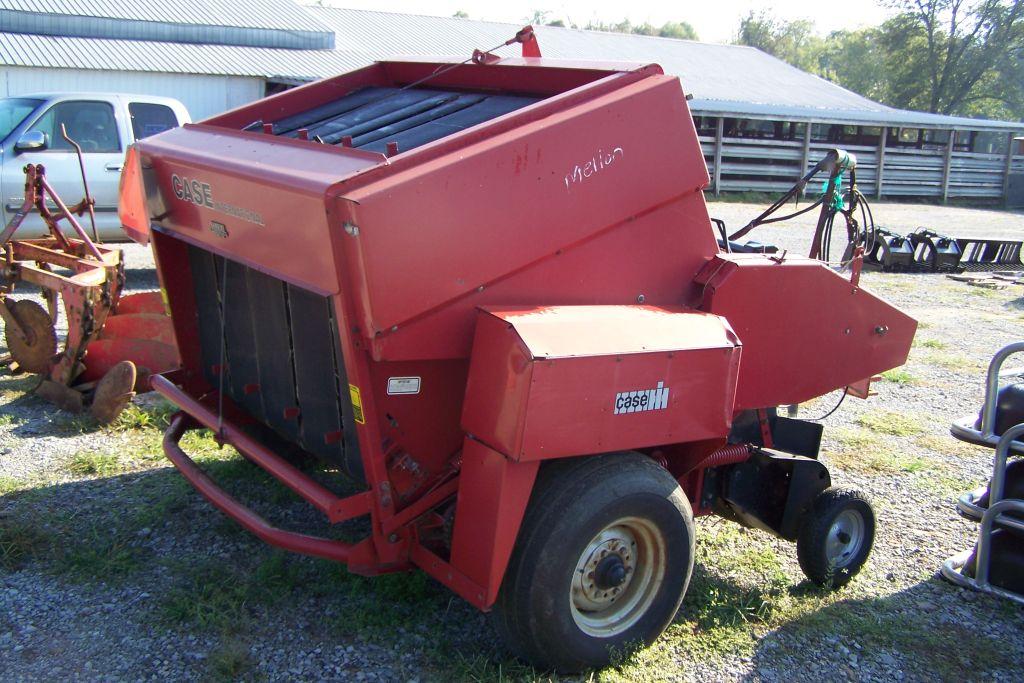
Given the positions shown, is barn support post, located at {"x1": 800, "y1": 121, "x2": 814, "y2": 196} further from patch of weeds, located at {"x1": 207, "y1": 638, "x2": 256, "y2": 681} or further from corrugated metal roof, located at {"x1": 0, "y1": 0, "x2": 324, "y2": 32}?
patch of weeds, located at {"x1": 207, "y1": 638, "x2": 256, "y2": 681}

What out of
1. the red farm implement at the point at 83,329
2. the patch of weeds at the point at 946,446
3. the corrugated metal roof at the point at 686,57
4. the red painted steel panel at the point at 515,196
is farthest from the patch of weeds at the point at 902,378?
the corrugated metal roof at the point at 686,57

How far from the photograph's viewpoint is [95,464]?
5.06m

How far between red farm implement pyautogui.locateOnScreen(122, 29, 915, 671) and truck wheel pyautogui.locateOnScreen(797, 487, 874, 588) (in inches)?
0.5

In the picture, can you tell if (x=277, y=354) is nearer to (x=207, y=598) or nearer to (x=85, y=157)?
(x=207, y=598)

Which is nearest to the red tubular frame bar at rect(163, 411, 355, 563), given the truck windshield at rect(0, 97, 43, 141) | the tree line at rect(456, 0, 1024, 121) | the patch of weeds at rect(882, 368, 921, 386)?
the patch of weeds at rect(882, 368, 921, 386)

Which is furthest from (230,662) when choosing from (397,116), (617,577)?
(397,116)

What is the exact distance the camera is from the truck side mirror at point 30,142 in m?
9.53

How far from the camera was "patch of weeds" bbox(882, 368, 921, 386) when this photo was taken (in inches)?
306

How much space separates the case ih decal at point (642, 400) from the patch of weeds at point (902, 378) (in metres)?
5.15

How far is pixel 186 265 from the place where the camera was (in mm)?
4547

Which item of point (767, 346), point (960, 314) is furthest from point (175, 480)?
point (960, 314)

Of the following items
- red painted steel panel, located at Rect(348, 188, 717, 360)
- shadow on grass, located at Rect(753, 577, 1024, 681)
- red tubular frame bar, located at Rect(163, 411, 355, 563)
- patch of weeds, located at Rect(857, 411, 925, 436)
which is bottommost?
patch of weeds, located at Rect(857, 411, 925, 436)

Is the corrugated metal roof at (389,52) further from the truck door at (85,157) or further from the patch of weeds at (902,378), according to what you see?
the patch of weeds at (902,378)

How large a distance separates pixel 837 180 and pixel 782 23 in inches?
2934
